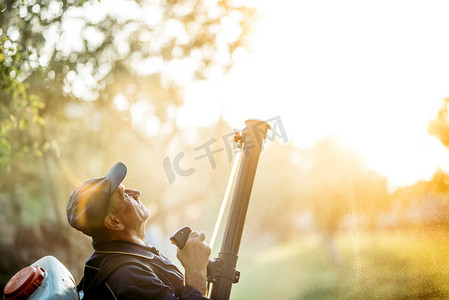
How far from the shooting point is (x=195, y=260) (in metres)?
2.01

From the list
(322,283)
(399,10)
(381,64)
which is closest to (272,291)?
(322,283)

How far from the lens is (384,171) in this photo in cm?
312

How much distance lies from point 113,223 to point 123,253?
186 mm

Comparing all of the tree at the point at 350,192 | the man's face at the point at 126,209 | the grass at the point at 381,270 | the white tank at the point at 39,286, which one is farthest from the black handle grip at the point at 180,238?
the tree at the point at 350,192

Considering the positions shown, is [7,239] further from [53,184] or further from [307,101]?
[307,101]

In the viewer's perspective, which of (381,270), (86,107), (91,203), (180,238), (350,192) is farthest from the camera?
(86,107)

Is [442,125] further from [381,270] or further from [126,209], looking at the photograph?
[126,209]

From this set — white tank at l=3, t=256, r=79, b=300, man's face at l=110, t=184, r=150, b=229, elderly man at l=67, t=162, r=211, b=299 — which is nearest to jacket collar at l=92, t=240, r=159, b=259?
elderly man at l=67, t=162, r=211, b=299

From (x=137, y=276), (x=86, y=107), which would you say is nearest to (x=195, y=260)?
(x=137, y=276)

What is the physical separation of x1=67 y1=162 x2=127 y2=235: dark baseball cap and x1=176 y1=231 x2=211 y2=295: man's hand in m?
0.44

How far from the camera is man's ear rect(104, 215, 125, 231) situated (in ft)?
7.14

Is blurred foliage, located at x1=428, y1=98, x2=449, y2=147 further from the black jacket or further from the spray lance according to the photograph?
the black jacket

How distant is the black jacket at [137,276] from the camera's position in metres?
1.88

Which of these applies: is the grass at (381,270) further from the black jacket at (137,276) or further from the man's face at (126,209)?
the man's face at (126,209)
